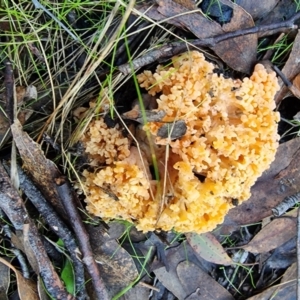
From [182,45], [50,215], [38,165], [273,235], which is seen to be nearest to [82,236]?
[50,215]

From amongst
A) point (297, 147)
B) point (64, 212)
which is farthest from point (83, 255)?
point (297, 147)

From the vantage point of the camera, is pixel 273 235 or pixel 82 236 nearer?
pixel 82 236

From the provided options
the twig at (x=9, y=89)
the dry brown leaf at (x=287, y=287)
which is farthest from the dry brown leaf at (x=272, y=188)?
the twig at (x=9, y=89)

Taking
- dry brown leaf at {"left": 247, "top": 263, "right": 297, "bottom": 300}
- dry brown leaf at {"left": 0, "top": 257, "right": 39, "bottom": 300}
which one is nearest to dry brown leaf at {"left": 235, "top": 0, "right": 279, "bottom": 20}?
dry brown leaf at {"left": 247, "top": 263, "right": 297, "bottom": 300}

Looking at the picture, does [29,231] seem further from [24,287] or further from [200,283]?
[200,283]

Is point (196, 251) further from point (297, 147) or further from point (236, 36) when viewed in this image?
point (236, 36)

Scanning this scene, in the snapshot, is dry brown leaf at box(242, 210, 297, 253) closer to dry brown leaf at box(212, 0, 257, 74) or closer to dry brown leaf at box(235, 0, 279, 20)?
dry brown leaf at box(212, 0, 257, 74)

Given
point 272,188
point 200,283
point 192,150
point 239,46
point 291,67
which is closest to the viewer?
point 192,150
